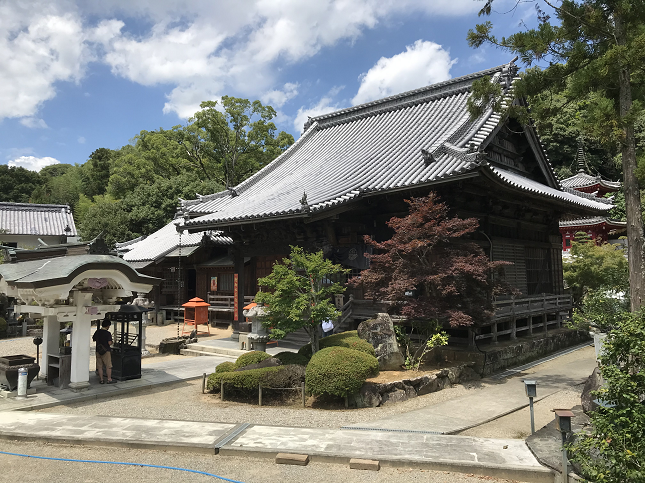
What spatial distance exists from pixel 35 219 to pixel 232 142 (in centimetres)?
1972

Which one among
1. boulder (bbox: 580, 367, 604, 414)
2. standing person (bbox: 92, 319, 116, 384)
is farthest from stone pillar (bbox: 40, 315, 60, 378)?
boulder (bbox: 580, 367, 604, 414)

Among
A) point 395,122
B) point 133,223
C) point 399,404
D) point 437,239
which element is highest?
point 395,122

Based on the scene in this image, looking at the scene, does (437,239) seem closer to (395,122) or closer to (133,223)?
(395,122)

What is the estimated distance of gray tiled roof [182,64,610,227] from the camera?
13188 mm

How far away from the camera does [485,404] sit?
916 centimetres

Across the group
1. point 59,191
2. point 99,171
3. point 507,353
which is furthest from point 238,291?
→ point 59,191

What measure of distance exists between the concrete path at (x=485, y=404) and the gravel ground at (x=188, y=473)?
1612mm

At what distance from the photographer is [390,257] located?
Result: 443 inches

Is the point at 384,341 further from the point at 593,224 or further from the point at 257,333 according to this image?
the point at 593,224

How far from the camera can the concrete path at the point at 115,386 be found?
30.8 ft

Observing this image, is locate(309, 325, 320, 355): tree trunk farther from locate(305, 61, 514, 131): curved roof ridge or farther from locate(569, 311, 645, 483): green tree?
locate(305, 61, 514, 131): curved roof ridge

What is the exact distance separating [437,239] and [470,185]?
2840 millimetres

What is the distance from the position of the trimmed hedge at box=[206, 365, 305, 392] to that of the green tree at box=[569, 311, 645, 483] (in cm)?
592

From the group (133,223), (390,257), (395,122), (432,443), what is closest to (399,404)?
(432,443)
